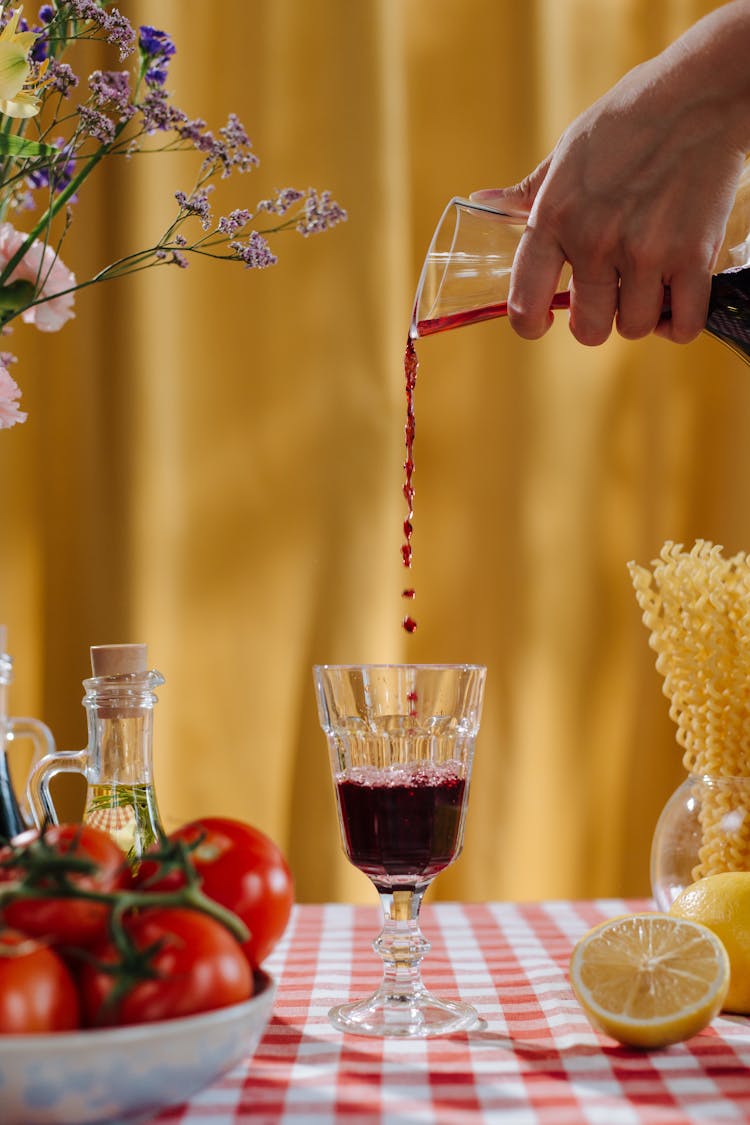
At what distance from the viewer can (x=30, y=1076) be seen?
0.56 m

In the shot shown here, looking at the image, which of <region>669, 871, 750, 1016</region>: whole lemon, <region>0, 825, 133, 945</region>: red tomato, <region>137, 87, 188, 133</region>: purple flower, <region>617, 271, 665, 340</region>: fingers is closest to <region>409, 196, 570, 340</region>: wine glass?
<region>617, 271, 665, 340</region>: fingers

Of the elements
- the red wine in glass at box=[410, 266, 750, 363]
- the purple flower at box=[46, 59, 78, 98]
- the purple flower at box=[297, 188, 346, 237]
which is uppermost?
the purple flower at box=[46, 59, 78, 98]

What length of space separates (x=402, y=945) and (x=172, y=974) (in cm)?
31

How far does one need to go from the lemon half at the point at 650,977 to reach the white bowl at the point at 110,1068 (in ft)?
0.96

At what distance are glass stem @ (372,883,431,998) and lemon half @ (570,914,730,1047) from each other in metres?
0.11

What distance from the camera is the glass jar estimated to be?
104 centimetres

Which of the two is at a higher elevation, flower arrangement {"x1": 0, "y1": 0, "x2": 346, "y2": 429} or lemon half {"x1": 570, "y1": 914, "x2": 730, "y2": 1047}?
flower arrangement {"x1": 0, "y1": 0, "x2": 346, "y2": 429}

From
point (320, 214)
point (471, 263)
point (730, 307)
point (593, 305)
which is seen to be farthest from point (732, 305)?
point (320, 214)

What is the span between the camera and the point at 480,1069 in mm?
749

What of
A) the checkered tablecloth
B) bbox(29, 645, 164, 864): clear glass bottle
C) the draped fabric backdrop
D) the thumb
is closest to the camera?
the checkered tablecloth

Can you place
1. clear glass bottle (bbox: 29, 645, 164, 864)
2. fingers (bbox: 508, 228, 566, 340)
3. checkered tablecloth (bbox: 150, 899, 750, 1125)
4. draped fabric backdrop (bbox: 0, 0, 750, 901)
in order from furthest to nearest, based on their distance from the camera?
draped fabric backdrop (bbox: 0, 0, 750, 901) → fingers (bbox: 508, 228, 566, 340) → clear glass bottle (bbox: 29, 645, 164, 864) → checkered tablecloth (bbox: 150, 899, 750, 1125)

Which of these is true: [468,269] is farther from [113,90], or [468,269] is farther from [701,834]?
[701,834]

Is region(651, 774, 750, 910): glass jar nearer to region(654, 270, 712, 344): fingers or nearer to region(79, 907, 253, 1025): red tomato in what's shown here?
region(654, 270, 712, 344): fingers

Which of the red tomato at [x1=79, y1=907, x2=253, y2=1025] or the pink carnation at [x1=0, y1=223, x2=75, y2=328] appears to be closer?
the red tomato at [x1=79, y1=907, x2=253, y2=1025]
